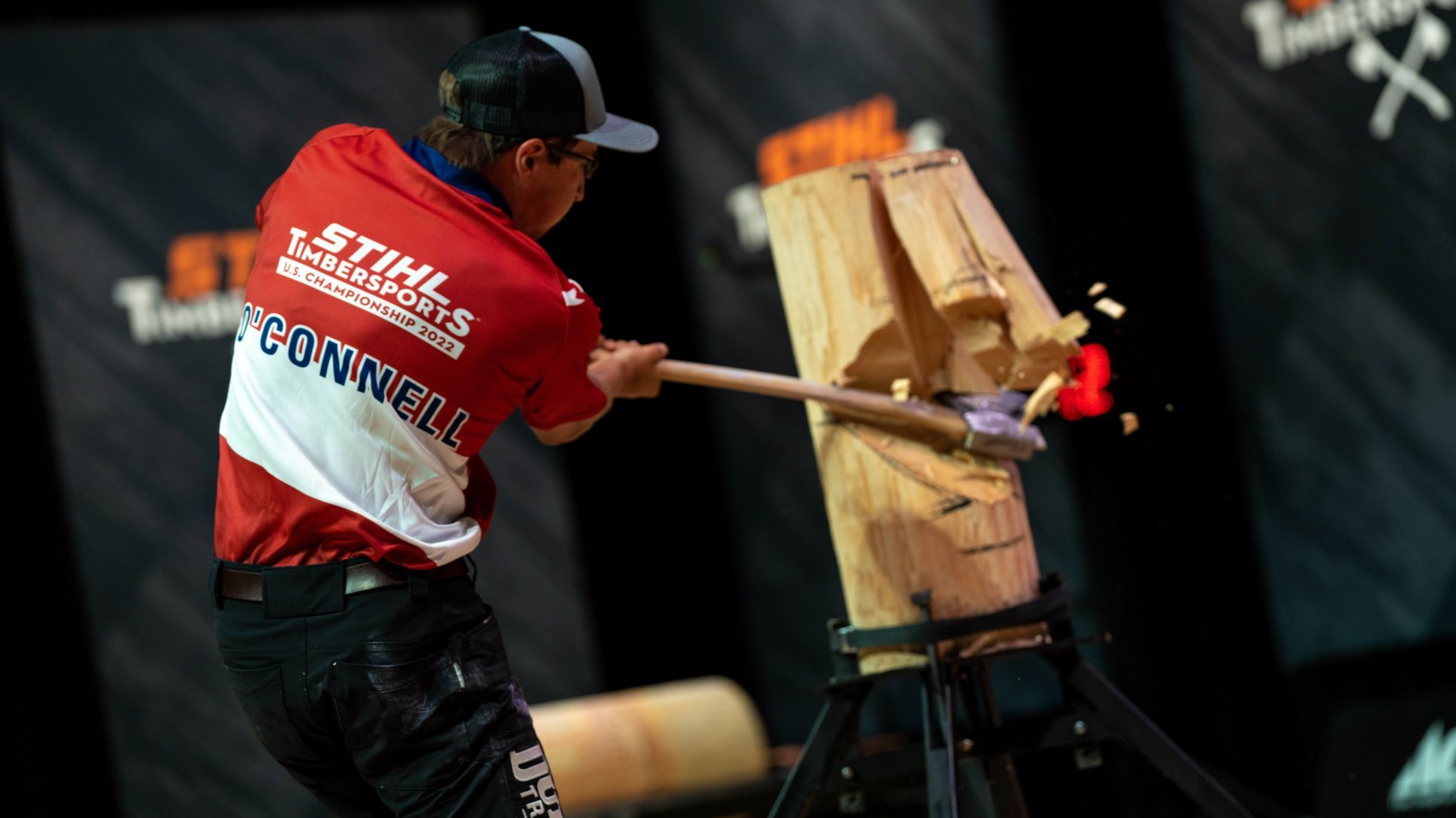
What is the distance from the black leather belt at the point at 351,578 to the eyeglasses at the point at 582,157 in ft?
2.35

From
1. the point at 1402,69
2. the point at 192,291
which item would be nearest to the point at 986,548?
the point at 1402,69

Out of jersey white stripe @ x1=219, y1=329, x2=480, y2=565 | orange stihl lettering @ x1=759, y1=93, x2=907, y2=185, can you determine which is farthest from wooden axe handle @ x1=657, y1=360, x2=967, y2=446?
orange stihl lettering @ x1=759, y1=93, x2=907, y2=185

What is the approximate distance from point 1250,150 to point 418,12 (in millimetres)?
3755

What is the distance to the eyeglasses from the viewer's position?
2.58 metres

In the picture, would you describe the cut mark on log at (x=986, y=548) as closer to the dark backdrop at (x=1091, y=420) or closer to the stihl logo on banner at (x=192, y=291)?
the dark backdrop at (x=1091, y=420)

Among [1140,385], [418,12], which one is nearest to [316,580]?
[1140,385]

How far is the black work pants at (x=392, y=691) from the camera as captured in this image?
2307 mm

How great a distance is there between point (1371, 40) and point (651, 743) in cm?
342

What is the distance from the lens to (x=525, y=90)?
2512 millimetres

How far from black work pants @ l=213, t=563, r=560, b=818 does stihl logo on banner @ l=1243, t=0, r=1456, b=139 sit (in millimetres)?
3469

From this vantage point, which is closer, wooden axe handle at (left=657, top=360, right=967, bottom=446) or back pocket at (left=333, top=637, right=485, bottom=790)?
back pocket at (left=333, top=637, right=485, bottom=790)

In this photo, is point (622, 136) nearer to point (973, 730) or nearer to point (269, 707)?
point (269, 707)

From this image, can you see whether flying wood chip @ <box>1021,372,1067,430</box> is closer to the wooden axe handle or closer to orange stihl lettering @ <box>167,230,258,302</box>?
the wooden axe handle

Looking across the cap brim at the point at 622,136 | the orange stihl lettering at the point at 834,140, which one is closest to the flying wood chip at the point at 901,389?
the cap brim at the point at 622,136
